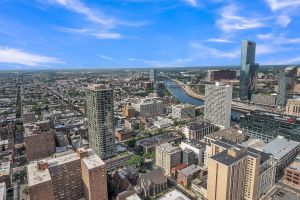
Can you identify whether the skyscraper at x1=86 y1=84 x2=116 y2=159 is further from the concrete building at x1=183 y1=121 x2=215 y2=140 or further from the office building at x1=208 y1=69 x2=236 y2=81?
the office building at x1=208 y1=69 x2=236 y2=81

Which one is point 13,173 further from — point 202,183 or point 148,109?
point 148,109

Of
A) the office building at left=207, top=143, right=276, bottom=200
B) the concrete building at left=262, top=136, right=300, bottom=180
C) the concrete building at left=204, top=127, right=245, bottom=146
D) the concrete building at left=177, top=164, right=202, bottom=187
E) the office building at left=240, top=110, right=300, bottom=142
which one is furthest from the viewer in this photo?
the office building at left=240, top=110, right=300, bottom=142

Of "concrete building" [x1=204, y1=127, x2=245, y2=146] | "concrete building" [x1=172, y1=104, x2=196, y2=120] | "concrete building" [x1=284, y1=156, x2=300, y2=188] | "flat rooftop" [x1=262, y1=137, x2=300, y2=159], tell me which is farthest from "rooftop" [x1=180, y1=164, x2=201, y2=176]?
"concrete building" [x1=172, y1=104, x2=196, y2=120]

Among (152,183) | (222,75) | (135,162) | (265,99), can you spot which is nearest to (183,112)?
(135,162)

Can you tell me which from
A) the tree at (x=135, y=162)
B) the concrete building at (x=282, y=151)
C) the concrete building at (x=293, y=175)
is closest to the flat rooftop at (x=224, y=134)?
the concrete building at (x=282, y=151)

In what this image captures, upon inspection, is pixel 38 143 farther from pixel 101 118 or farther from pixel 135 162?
pixel 135 162

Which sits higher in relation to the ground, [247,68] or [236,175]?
A: [247,68]

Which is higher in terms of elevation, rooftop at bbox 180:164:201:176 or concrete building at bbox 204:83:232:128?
concrete building at bbox 204:83:232:128

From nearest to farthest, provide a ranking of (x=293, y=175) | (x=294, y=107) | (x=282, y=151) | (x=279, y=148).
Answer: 1. (x=293, y=175)
2. (x=282, y=151)
3. (x=279, y=148)
4. (x=294, y=107)
